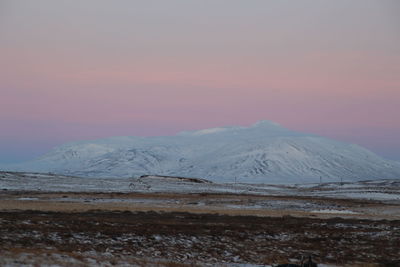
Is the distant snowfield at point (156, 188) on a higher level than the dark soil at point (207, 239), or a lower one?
lower

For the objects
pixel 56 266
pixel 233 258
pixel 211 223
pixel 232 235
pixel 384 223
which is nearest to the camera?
pixel 56 266

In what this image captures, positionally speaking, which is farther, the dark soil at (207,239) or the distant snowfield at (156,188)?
the distant snowfield at (156,188)

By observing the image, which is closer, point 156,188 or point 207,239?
point 207,239

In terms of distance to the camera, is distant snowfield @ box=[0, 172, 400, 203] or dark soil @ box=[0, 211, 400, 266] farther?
distant snowfield @ box=[0, 172, 400, 203]

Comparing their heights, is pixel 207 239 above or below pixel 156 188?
above

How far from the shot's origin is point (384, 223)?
107ft

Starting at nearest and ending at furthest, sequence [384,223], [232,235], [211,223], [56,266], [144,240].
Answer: [56,266] → [144,240] → [232,235] → [211,223] → [384,223]

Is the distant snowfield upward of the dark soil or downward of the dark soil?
downward

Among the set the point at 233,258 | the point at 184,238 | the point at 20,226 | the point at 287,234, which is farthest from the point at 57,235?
the point at 287,234

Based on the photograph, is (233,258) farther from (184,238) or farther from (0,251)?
(0,251)

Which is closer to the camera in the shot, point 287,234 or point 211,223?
point 287,234

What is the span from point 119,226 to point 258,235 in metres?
7.48

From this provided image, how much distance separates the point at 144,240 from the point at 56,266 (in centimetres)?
627

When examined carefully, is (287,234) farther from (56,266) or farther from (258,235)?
(56,266)
